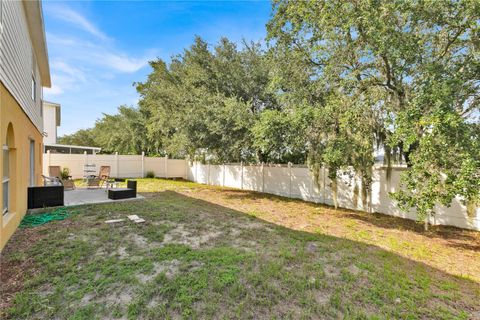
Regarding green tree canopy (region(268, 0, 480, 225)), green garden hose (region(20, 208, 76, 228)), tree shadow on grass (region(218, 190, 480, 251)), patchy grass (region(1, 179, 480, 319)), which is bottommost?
tree shadow on grass (region(218, 190, 480, 251))

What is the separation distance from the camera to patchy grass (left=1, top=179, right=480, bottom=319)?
2.46 m

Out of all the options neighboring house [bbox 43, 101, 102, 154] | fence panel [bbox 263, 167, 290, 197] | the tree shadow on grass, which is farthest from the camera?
neighboring house [bbox 43, 101, 102, 154]

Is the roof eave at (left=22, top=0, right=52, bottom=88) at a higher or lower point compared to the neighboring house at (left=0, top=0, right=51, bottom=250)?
higher

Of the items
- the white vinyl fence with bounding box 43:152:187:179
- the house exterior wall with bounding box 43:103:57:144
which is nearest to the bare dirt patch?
the white vinyl fence with bounding box 43:152:187:179

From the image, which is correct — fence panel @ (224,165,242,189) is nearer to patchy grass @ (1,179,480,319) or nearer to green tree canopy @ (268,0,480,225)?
green tree canopy @ (268,0,480,225)

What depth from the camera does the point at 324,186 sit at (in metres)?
8.77

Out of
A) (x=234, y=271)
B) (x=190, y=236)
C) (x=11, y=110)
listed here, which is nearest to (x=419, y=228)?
(x=234, y=271)

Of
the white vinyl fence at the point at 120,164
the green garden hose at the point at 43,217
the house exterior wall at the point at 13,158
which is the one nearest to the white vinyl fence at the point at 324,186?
the white vinyl fence at the point at 120,164

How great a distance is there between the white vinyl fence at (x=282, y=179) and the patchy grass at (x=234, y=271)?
28.6 inches

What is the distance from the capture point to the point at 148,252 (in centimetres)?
376

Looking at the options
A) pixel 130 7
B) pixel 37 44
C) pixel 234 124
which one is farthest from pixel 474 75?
pixel 37 44

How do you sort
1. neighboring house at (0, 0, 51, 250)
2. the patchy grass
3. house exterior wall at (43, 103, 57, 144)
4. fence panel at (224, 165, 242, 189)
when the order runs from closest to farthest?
the patchy grass
neighboring house at (0, 0, 51, 250)
fence panel at (224, 165, 242, 189)
house exterior wall at (43, 103, 57, 144)

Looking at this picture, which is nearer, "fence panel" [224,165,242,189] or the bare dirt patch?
the bare dirt patch

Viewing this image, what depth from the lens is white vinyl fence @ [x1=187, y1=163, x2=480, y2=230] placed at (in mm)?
6001
